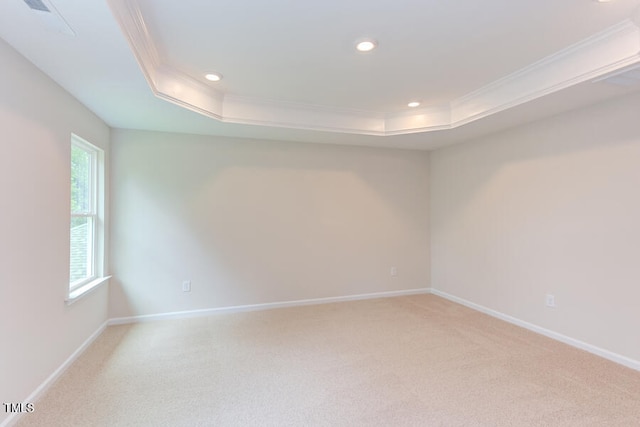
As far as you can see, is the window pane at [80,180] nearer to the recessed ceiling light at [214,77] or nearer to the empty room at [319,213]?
the empty room at [319,213]

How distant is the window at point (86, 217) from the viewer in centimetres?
296

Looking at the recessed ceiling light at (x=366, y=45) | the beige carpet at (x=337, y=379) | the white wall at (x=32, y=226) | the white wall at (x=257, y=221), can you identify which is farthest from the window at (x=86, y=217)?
the recessed ceiling light at (x=366, y=45)

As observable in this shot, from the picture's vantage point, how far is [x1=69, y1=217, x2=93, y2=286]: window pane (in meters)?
2.98

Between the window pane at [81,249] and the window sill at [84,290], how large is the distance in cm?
9

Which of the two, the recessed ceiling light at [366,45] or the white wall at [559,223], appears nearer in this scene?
the recessed ceiling light at [366,45]

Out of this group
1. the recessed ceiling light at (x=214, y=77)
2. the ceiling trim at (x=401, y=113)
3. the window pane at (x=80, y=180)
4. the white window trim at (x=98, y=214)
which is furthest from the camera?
the white window trim at (x=98, y=214)

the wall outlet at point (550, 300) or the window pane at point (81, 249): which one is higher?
the window pane at point (81, 249)

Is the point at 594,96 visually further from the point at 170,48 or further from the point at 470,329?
the point at 170,48

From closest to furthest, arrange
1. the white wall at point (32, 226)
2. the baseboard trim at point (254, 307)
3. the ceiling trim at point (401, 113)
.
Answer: the white wall at point (32, 226)
the ceiling trim at point (401, 113)
the baseboard trim at point (254, 307)

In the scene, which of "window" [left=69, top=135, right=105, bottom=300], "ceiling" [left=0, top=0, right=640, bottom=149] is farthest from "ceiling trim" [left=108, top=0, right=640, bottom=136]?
"window" [left=69, top=135, right=105, bottom=300]

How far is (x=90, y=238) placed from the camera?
Answer: 132 inches

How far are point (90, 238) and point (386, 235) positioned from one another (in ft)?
12.1

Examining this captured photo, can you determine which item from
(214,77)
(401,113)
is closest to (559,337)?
(401,113)

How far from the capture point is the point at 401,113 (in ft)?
12.9
